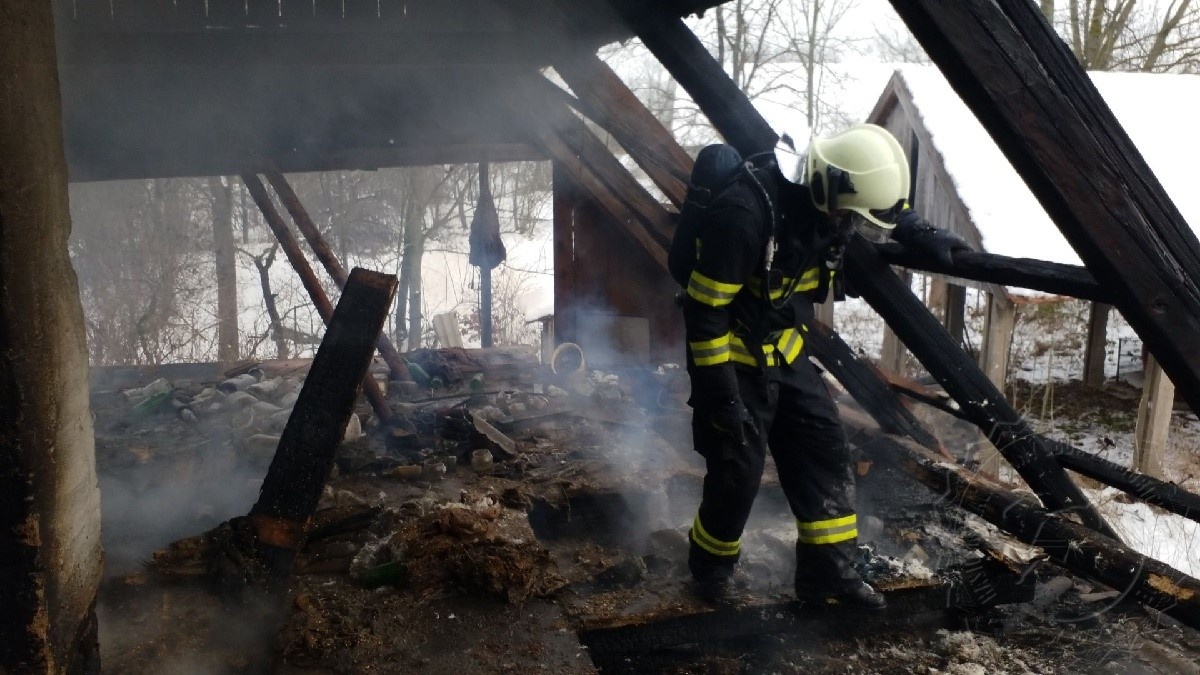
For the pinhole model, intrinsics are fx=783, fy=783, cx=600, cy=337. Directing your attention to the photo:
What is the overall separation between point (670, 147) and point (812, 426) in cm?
225

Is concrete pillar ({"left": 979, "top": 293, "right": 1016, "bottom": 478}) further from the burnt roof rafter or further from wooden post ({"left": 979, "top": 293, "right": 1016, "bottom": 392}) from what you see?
the burnt roof rafter

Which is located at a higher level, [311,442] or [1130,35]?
[1130,35]

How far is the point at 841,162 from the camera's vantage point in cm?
320

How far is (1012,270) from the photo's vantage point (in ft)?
10.2

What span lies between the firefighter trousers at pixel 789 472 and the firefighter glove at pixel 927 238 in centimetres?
74

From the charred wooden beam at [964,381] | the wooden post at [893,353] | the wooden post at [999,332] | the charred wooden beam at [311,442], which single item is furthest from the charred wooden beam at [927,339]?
the wooden post at [893,353]

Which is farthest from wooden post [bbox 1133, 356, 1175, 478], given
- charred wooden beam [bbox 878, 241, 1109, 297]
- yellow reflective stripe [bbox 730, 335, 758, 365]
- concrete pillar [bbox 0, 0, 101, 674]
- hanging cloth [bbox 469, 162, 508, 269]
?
concrete pillar [bbox 0, 0, 101, 674]

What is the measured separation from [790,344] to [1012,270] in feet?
3.06

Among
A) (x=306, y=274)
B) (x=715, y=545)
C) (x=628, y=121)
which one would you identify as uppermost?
(x=628, y=121)

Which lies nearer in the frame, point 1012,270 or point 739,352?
point 1012,270

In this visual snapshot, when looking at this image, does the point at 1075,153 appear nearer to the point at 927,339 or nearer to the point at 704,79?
the point at 927,339

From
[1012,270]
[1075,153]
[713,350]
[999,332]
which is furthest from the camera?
[999,332]

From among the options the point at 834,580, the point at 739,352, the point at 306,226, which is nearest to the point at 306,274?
the point at 306,226

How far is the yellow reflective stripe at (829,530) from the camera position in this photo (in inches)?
136
